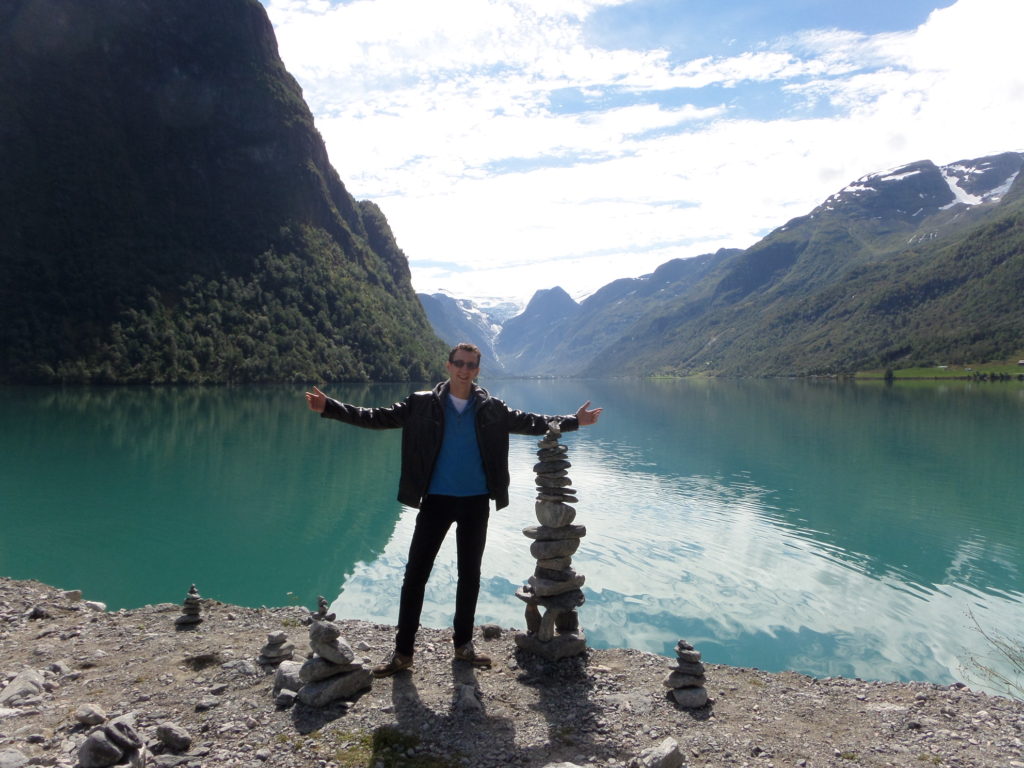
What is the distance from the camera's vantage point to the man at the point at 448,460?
7.68m

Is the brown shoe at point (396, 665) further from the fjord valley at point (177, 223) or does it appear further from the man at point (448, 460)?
the fjord valley at point (177, 223)

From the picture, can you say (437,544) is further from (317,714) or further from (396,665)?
(317,714)

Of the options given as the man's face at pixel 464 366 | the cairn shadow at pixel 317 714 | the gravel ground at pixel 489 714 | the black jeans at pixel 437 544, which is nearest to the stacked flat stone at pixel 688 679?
the gravel ground at pixel 489 714

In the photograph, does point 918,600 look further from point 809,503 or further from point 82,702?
point 82,702

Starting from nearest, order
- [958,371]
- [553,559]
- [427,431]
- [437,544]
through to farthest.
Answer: [427,431], [437,544], [553,559], [958,371]

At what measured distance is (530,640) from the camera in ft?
30.8

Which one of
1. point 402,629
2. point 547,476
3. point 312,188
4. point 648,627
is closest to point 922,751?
point 547,476

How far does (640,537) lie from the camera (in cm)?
2425

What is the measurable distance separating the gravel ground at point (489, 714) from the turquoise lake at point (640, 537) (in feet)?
16.3

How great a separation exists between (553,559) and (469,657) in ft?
5.87

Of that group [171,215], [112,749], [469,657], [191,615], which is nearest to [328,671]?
[469,657]

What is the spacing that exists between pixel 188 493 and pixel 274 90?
184m

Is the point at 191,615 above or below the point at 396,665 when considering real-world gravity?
below

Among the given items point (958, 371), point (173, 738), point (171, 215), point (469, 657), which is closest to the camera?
point (173, 738)
